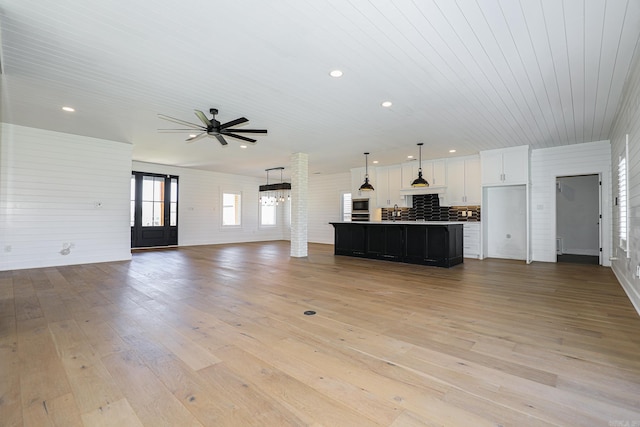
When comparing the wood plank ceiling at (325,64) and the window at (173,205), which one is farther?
the window at (173,205)

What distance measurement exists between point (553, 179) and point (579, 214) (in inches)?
114

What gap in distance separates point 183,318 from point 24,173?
5.83m

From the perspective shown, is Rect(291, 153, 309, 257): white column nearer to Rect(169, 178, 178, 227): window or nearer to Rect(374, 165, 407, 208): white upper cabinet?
Rect(374, 165, 407, 208): white upper cabinet

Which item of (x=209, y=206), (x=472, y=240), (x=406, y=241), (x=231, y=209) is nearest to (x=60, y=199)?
(x=209, y=206)

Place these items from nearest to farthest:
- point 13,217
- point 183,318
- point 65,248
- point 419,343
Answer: point 419,343
point 183,318
point 13,217
point 65,248

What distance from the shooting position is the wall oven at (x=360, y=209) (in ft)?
34.8

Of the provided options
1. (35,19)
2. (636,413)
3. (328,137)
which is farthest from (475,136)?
(35,19)

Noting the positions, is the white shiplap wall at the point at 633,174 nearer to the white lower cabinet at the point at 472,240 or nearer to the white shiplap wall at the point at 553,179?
the white shiplap wall at the point at 553,179

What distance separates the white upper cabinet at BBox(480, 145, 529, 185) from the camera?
23.9 feet

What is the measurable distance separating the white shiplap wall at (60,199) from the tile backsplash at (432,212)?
25.3ft

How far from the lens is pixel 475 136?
256 inches

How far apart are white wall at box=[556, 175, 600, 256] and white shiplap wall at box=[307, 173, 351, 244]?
686 cm

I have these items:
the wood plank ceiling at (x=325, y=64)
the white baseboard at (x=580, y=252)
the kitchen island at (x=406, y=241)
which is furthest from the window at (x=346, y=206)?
the white baseboard at (x=580, y=252)

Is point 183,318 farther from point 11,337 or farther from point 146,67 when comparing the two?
point 146,67
